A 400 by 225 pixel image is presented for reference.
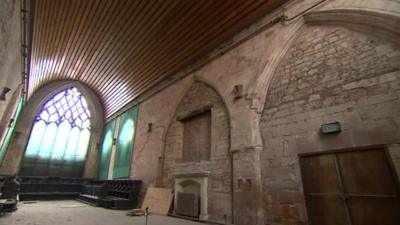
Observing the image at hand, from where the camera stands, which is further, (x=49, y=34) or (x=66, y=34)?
(x=66, y=34)

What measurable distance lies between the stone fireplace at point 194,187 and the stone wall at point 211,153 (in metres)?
0.11

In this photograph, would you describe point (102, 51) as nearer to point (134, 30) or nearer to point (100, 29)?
point (100, 29)

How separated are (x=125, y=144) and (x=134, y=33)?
16.6 ft

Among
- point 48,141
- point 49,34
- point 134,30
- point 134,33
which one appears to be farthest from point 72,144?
point 134,30

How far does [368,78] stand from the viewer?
9.93 ft

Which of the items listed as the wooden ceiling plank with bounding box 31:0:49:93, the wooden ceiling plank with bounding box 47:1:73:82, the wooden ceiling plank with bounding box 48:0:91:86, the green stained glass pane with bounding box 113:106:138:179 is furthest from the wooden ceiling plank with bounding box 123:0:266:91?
the green stained glass pane with bounding box 113:106:138:179

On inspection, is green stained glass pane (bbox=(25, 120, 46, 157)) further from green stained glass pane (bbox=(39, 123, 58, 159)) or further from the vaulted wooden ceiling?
the vaulted wooden ceiling

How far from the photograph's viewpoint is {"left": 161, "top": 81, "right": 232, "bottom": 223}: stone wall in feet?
14.0

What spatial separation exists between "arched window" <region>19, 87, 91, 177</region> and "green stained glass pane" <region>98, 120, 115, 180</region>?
1108mm

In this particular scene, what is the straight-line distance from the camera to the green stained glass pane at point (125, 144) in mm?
8172

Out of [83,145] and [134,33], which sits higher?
[134,33]

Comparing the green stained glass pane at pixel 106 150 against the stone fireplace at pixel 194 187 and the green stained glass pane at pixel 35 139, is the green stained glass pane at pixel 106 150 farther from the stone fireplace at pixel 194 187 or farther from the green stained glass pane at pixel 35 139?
the stone fireplace at pixel 194 187

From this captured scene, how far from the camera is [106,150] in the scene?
10484 mm

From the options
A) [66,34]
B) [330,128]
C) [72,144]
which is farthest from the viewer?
[72,144]
